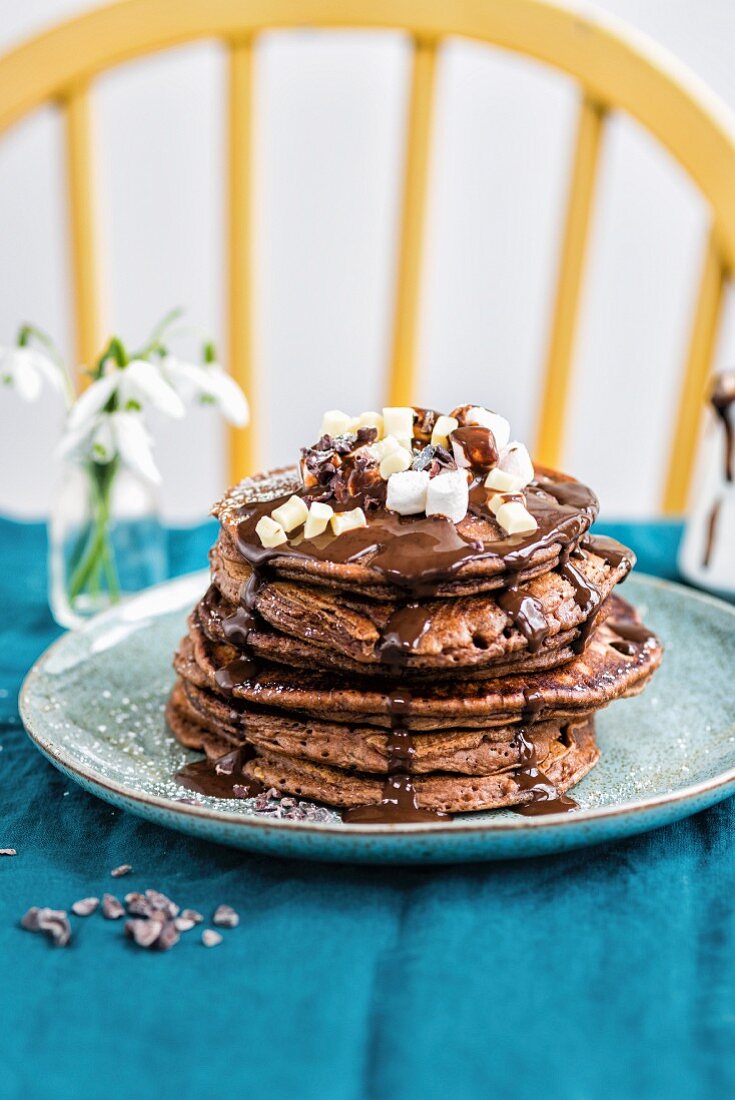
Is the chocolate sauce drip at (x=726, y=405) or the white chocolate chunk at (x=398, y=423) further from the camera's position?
the chocolate sauce drip at (x=726, y=405)

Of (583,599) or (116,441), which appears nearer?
(583,599)

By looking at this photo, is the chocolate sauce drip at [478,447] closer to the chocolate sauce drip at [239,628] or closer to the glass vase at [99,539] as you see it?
the chocolate sauce drip at [239,628]

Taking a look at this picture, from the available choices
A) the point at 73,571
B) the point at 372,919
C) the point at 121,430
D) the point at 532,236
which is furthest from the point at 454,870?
the point at 532,236

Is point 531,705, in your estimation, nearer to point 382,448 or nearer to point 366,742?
point 366,742

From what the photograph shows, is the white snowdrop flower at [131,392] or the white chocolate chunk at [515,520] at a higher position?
the white snowdrop flower at [131,392]

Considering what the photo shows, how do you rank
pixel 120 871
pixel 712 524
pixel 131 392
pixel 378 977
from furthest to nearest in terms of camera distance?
1. pixel 712 524
2. pixel 131 392
3. pixel 120 871
4. pixel 378 977

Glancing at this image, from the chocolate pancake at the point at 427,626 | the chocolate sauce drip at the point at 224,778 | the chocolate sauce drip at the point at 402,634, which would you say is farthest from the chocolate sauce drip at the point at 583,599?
the chocolate sauce drip at the point at 224,778

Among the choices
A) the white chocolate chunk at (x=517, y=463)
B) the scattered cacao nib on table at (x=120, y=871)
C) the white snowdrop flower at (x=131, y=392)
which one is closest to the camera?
the scattered cacao nib on table at (x=120, y=871)

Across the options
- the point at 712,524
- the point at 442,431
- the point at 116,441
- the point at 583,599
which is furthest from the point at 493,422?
the point at 712,524
